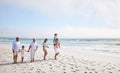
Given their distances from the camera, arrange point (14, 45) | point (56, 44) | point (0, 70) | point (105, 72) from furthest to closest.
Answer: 1. point (56, 44)
2. point (14, 45)
3. point (0, 70)
4. point (105, 72)

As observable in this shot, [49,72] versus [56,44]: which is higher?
[56,44]

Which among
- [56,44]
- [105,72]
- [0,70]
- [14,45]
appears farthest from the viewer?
[56,44]

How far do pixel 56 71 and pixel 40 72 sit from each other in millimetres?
883

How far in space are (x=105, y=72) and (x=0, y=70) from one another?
577 centimetres

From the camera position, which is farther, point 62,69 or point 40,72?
point 62,69

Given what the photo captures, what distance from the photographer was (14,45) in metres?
12.8

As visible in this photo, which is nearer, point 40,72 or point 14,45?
point 40,72

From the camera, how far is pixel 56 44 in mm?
14367

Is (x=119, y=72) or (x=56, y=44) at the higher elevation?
(x=56, y=44)

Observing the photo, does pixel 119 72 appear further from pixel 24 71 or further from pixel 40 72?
pixel 24 71

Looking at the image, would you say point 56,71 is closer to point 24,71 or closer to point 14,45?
point 24,71

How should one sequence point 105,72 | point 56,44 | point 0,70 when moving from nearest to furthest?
1. point 105,72
2. point 0,70
3. point 56,44

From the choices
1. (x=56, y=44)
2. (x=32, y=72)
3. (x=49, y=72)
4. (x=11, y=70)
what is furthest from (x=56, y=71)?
(x=56, y=44)

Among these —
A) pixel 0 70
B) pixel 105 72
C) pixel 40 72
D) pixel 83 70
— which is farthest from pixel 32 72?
pixel 105 72
